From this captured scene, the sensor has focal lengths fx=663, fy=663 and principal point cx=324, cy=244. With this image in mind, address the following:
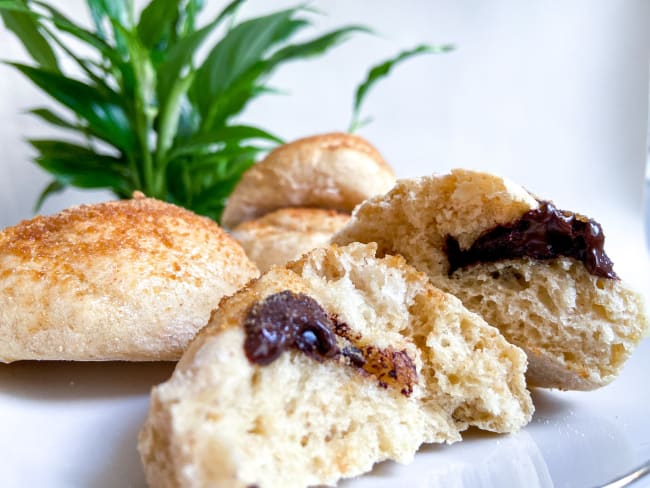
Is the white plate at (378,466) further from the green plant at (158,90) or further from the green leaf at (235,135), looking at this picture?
the green plant at (158,90)

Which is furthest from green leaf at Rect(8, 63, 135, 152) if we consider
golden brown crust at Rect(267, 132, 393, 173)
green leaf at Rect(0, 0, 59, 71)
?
golden brown crust at Rect(267, 132, 393, 173)

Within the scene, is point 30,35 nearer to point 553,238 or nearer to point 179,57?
point 179,57

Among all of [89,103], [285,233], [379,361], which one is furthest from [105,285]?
[89,103]

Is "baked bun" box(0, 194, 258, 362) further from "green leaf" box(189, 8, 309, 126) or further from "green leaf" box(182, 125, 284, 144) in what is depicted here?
"green leaf" box(189, 8, 309, 126)

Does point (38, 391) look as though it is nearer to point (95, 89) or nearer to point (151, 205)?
point (151, 205)

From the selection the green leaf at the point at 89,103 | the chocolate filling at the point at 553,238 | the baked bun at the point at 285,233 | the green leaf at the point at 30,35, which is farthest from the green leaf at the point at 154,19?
the chocolate filling at the point at 553,238

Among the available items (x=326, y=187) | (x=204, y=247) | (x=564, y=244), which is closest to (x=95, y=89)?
(x=326, y=187)
